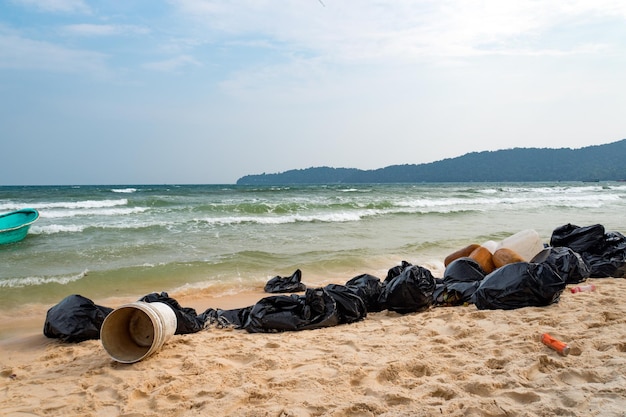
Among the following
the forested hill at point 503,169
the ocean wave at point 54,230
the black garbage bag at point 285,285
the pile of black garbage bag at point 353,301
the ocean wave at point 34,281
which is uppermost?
→ the forested hill at point 503,169

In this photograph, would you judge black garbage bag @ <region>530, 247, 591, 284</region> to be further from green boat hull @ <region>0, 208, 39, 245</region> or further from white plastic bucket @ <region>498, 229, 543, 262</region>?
green boat hull @ <region>0, 208, 39, 245</region>

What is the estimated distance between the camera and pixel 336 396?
2.87 m

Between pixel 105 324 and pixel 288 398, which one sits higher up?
pixel 105 324

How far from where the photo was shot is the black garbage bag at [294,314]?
4586 millimetres

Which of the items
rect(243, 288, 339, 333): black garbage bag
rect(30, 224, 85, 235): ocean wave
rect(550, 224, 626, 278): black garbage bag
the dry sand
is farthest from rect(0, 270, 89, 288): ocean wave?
rect(550, 224, 626, 278): black garbage bag

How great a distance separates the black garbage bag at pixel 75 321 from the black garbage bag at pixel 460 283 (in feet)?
12.3

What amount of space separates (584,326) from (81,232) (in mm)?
12557

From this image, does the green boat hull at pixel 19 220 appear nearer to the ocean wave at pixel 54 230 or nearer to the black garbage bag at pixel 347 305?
the ocean wave at pixel 54 230

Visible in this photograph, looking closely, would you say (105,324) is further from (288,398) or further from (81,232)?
(81,232)

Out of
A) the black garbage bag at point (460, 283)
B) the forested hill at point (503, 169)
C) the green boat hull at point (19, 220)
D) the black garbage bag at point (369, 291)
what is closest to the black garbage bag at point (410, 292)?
the black garbage bag at point (369, 291)

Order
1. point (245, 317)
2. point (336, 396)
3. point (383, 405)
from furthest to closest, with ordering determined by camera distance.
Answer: point (245, 317) → point (336, 396) → point (383, 405)

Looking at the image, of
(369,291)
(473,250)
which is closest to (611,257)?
(473,250)

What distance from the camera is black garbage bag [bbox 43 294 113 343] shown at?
4.37 metres

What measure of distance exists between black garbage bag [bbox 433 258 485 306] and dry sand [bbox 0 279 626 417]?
0.73 metres
